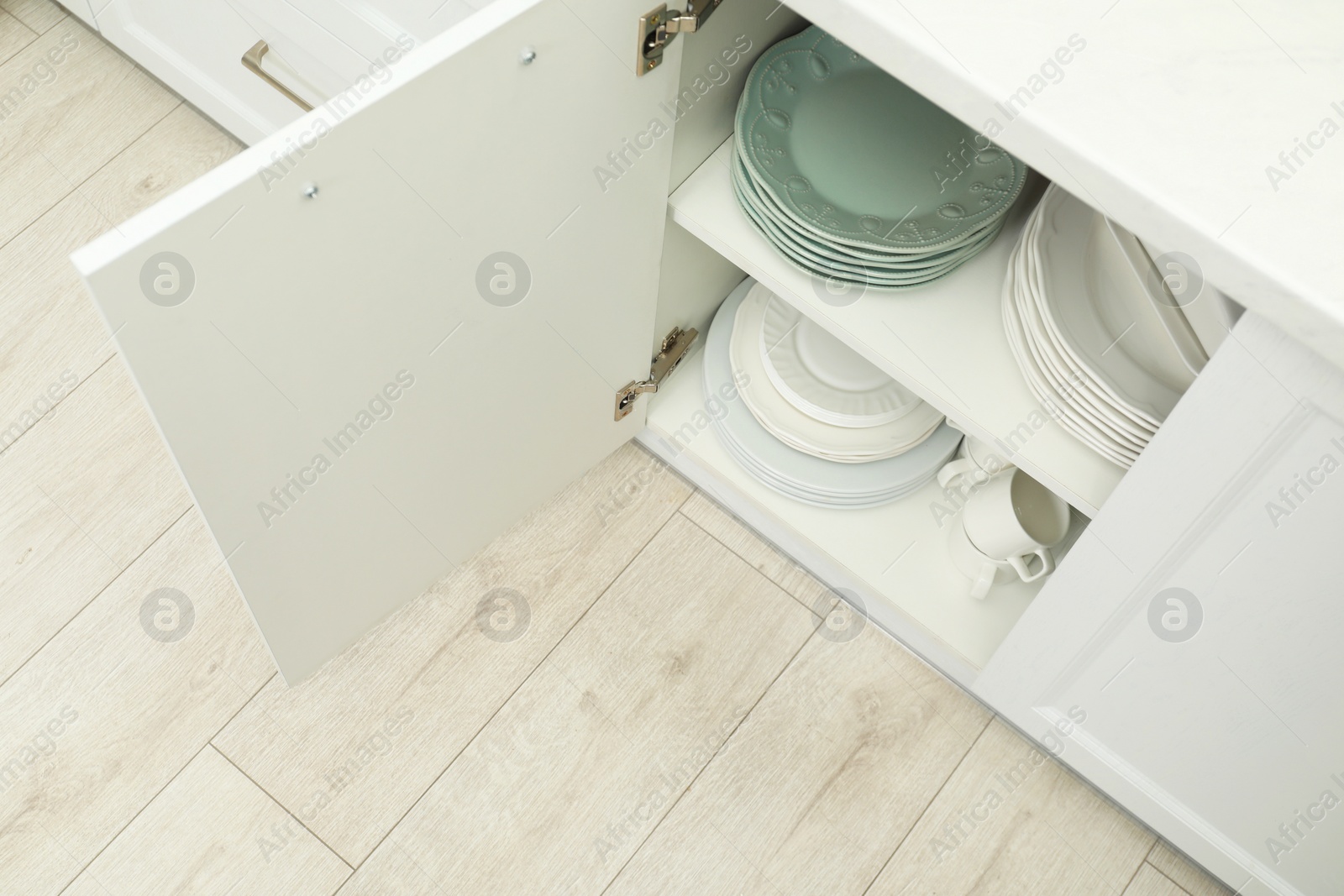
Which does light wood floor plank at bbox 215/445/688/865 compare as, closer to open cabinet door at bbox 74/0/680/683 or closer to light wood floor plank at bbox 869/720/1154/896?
open cabinet door at bbox 74/0/680/683

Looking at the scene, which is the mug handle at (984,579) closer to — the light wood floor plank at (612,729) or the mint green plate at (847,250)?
the light wood floor plank at (612,729)

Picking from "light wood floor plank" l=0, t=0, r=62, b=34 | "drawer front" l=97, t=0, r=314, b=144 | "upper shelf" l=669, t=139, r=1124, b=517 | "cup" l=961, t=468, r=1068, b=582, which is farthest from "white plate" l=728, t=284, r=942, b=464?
"light wood floor plank" l=0, t=0, r=62, b=34

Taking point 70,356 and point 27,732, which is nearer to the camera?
point 27,732

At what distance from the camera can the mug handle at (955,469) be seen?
1.18 metres

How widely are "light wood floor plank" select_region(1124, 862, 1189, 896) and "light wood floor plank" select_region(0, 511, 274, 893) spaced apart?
0.95 m

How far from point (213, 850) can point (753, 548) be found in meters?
0.66

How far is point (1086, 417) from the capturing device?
923 mm

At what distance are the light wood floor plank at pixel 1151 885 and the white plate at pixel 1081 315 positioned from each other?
580 mm

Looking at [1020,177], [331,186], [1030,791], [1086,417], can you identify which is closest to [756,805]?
[1030,791]

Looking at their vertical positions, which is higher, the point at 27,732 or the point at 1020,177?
the point at 1020,177

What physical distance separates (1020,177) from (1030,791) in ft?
2.16

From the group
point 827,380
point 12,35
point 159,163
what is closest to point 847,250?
point 827,380

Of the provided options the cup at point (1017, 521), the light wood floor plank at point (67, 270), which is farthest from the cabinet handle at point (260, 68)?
the cup at point (1017, 521)

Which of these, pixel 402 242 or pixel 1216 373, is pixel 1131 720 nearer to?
pixel 1216 373
